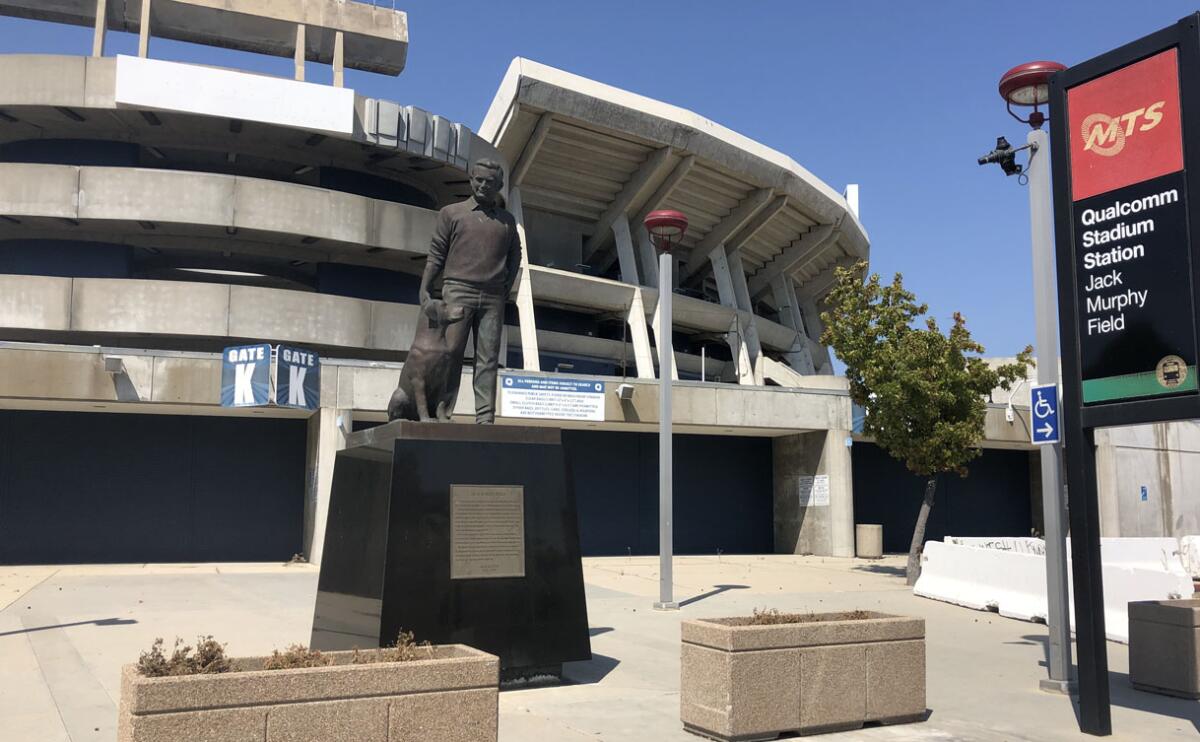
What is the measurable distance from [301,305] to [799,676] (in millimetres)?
26687

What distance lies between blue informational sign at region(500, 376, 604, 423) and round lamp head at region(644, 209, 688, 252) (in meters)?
10.4

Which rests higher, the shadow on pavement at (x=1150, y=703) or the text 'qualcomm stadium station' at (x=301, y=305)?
the text 'qualcomm stadium station' at (x=301, y=305)

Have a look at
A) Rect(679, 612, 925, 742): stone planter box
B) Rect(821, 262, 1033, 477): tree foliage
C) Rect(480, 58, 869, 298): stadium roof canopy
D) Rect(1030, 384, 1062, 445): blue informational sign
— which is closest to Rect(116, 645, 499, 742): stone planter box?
Rect(679, 612, 925, 742): stone planter box

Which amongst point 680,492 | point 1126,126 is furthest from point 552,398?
point 1126,126

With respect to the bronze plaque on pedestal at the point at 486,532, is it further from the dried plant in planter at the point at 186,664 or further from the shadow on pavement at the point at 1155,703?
the shadow on pavement at the point at 1155,703

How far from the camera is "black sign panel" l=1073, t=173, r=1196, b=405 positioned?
7906 millimetres

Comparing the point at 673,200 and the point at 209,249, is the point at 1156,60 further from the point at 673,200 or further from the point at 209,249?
the point at 673,200

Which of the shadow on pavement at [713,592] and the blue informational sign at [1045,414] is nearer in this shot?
the blue informational sign at [1045,414]

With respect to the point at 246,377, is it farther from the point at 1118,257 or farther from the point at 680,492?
the point at 1118,257

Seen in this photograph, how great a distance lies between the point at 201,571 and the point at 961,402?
58.8ft

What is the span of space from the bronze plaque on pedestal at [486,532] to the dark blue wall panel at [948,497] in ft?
87.3

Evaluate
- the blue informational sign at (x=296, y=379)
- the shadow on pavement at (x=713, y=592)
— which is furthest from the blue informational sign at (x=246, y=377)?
the shadow on pavement at (x=713, y=592)

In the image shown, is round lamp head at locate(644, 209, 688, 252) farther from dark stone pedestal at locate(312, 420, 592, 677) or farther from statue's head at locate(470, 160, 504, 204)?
dark stone pedestal at locate(312, 420, 592, 677)

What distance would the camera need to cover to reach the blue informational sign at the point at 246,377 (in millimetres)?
24062
